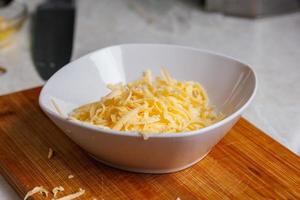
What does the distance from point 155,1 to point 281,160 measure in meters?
0.95

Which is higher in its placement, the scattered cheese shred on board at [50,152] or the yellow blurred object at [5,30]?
the scattered cheese shred on board at [50,152]

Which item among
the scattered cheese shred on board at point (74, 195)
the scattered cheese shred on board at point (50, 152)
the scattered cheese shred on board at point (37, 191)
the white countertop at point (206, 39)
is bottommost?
the white countertop at point (206, 39)

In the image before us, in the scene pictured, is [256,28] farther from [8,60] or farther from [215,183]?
[215,183]

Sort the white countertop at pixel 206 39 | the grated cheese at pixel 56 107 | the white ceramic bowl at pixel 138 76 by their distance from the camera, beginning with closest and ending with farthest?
the white ceramic bowl at pixel 138 76, the grated cheese at pixel 56 107, the white countertop at pixel 206 39

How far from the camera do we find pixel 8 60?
148cm

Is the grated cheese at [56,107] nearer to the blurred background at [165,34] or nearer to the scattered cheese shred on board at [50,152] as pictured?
the scattered cheese shred on board at [50,152]

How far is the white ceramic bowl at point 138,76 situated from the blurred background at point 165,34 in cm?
14

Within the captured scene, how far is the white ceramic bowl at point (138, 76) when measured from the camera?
2.93 ft

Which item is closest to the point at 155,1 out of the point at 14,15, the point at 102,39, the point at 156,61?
the point at 102,39

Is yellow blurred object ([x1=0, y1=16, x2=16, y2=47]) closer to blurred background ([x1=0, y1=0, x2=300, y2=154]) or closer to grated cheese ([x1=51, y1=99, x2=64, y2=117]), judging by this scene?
blurred background ([x1=0, y1=0, x2=300, y2=154])

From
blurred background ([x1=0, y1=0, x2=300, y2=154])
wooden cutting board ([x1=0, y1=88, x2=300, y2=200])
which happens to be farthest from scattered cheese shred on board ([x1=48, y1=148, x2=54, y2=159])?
blurred background ([x1=0, y1=0, x2=300, y2=154])

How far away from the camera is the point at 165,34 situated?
1.63m

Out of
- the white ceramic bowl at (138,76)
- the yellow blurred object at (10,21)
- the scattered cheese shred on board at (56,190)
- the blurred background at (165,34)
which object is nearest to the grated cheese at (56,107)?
the white ceramic bowl at (138,76)

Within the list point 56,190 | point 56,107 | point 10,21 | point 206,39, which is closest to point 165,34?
point 206,39
